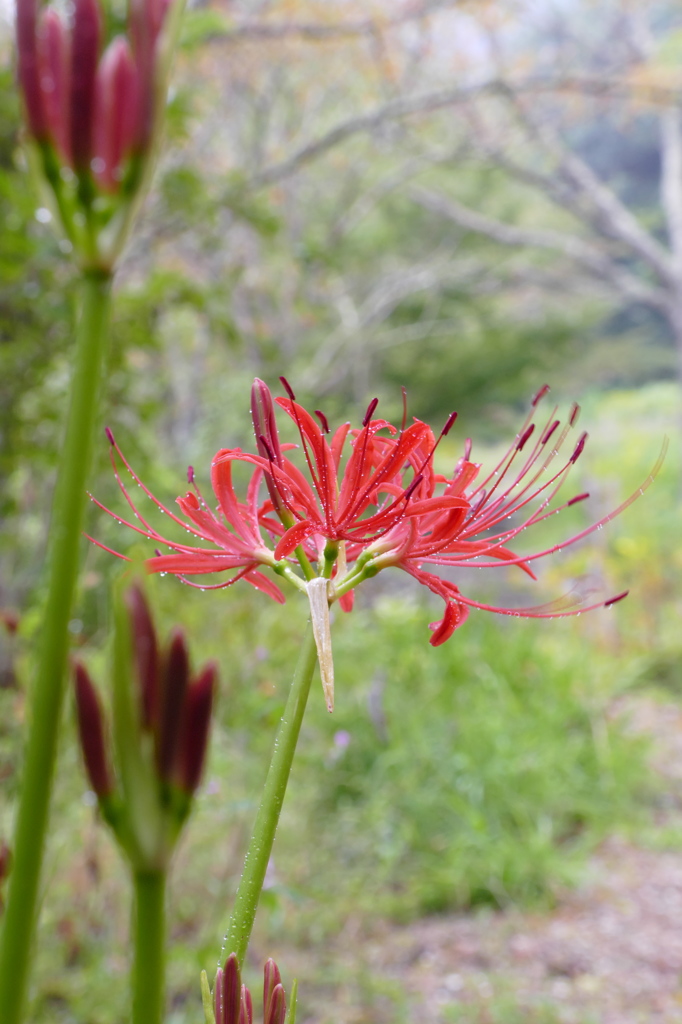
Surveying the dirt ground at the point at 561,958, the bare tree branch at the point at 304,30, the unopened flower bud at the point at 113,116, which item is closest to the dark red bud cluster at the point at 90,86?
the unopened flower bud at the point at 113,116

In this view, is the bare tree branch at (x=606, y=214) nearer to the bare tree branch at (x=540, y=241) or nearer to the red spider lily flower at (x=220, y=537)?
the bare tree branch at (x=540, y=241)

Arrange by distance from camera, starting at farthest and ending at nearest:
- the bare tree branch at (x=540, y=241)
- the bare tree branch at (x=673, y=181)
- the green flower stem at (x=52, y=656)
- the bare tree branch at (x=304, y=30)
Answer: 1. the bare tree branch at (x=673, y=181)
2. the bare tree branch at (x=540, y=241)
3. the bare tree branch at (x=304, y=30)
4. the green flower stem at (x=52, y=656)

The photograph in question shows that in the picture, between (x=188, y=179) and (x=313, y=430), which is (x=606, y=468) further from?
(x=313, y=430)

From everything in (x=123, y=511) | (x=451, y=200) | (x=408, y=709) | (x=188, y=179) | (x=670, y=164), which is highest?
(x=670, y=164)

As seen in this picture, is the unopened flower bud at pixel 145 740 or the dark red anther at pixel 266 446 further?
the dark red anther at pixel 266 446

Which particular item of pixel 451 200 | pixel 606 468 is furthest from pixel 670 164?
pixel 606 468

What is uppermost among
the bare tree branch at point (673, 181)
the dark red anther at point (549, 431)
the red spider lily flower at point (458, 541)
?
the bare tree branch at point (673, 181)
